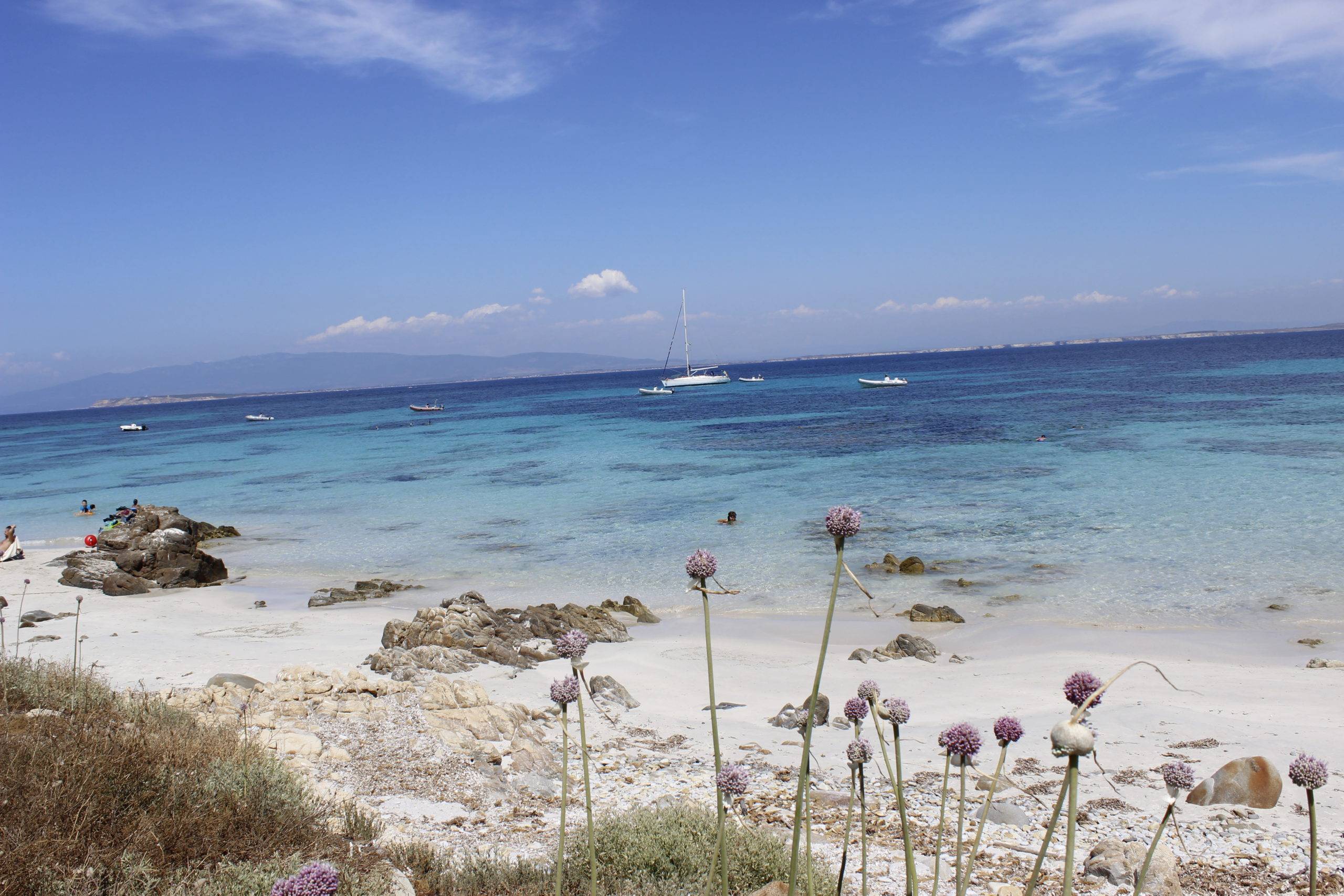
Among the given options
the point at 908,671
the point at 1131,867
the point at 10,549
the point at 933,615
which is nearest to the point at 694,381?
the point at 10,549

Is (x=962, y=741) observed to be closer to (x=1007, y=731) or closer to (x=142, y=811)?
(x=1007, y=731)

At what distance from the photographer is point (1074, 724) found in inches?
56.5

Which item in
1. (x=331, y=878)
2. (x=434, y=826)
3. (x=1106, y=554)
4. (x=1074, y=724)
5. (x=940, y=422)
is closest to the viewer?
(x=1074, y=724)

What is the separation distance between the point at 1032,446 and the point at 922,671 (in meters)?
25.8

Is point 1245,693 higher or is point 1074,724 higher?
point 1074,724

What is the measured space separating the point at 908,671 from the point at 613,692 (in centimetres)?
386

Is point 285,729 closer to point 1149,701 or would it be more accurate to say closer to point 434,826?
point 434,826

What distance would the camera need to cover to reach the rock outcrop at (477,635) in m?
9.81

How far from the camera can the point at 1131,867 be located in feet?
15.4

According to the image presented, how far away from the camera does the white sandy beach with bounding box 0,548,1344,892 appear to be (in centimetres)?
734

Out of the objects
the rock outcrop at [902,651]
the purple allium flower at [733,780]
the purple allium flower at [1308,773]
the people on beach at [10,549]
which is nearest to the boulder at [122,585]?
the people on beach at [10,549]

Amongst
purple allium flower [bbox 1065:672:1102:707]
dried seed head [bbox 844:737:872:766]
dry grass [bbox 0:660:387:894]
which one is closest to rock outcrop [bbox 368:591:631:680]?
dry grass [bbox 0:660:387:894]

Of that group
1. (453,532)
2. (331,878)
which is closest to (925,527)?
(453,532)

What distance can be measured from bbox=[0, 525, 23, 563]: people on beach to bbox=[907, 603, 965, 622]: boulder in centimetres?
2060
